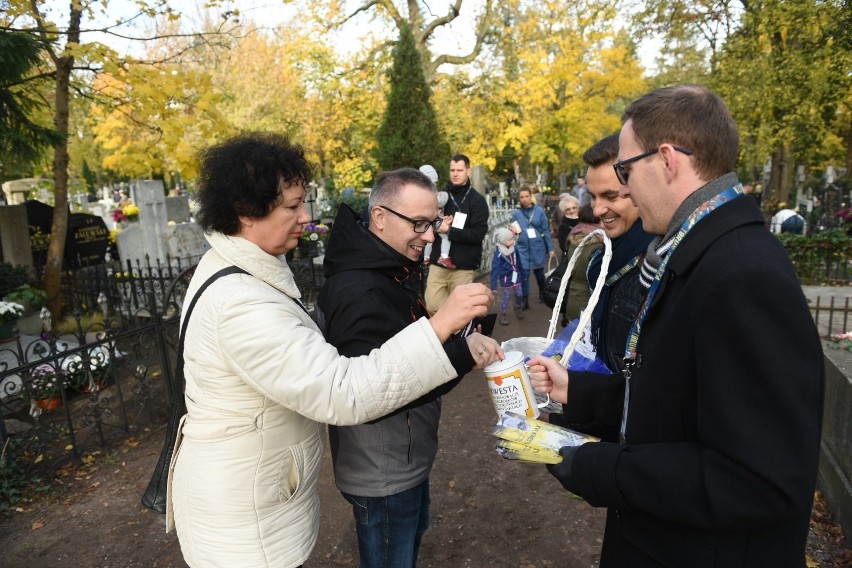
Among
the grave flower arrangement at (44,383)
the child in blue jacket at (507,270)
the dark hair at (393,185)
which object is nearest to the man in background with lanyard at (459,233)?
the child in blue jacket at (507,270)

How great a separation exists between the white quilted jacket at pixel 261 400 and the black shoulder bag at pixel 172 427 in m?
0.04

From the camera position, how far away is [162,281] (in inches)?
314

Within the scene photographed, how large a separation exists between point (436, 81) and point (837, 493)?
14.4 m

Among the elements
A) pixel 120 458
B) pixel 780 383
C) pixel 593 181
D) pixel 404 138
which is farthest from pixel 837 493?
pixel 404 138

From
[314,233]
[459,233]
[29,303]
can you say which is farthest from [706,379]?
[314,233]

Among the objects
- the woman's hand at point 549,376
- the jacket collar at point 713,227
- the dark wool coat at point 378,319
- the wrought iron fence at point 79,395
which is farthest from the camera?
the wrought iron fence at point 79,395

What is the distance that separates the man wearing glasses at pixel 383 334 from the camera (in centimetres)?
199

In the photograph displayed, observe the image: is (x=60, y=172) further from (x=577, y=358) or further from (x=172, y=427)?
(x=577, y=358)

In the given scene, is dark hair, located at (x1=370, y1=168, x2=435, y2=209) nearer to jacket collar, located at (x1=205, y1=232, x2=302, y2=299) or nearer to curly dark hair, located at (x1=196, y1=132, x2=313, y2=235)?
curly dark hair, located at (x1=196, y1=132, x2=313, y2=235)

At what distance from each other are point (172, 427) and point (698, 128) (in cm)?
196

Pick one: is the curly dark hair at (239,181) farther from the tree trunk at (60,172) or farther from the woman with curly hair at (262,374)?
the tree trunk at (60,172)

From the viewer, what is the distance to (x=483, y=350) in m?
1.78

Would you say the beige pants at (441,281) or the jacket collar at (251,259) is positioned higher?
the jacket collar at (251,259)

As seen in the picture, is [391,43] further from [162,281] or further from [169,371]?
[169,371]
